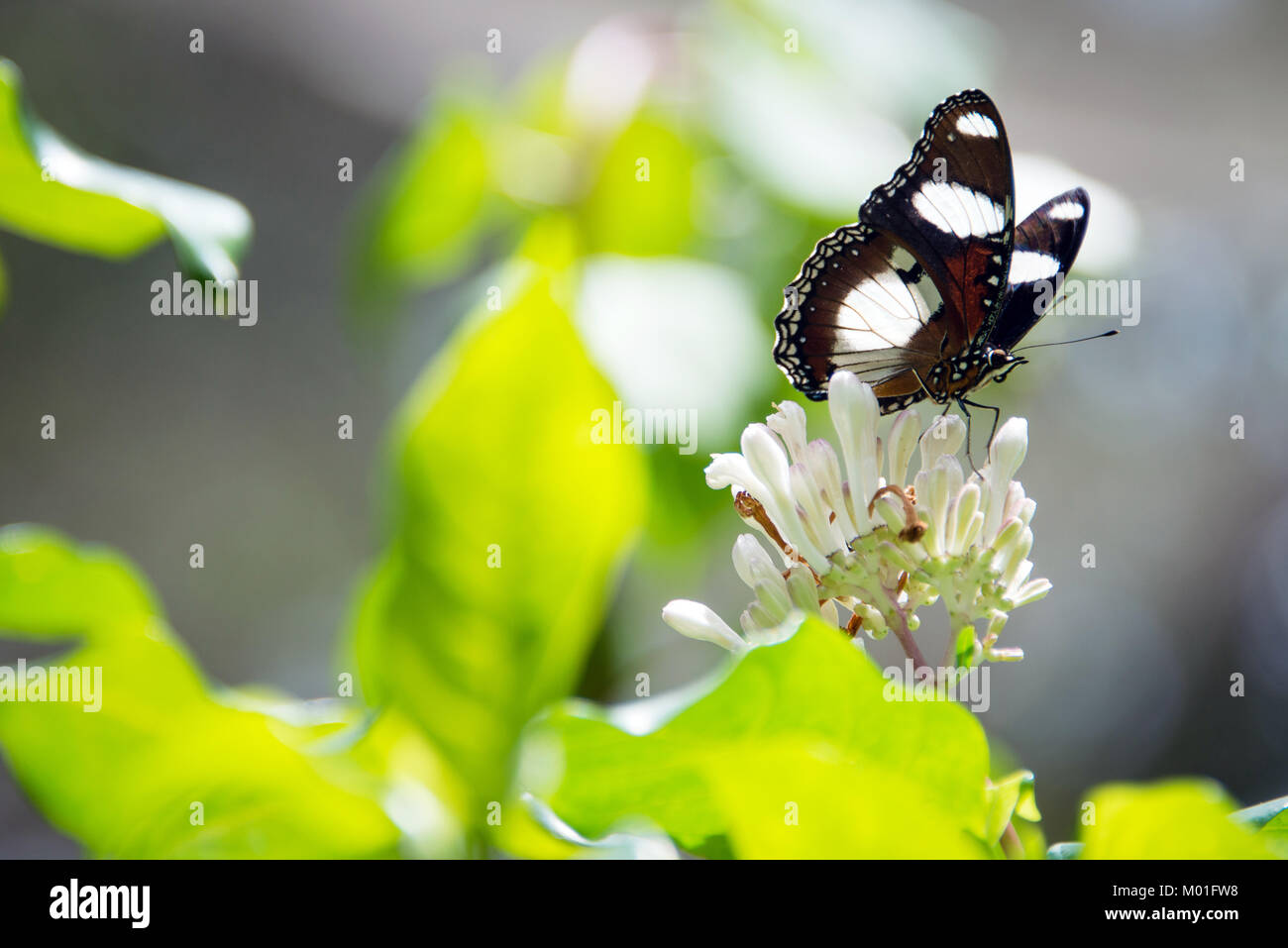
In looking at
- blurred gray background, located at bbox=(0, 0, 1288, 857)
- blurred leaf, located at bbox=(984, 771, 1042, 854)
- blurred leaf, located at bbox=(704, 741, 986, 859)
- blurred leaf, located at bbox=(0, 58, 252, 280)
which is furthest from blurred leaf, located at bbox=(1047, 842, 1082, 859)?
blurred gray background, located at bbox=(0, 0, 1288, 857)

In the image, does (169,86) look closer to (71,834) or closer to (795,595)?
(71,834)

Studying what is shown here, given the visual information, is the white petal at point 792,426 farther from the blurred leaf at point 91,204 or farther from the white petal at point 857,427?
the blurred leaf at point 91,204

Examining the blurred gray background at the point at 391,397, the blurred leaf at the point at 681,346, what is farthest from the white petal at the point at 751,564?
the blurred gray background at the point at 391,397

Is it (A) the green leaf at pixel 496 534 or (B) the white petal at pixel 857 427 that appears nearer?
(B) the white petal at pixel 857 427

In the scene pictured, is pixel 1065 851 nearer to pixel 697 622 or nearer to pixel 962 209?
pixel 697 622

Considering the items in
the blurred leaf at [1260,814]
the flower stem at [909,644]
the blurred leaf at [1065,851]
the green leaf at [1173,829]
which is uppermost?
the flower stem at [909,644]

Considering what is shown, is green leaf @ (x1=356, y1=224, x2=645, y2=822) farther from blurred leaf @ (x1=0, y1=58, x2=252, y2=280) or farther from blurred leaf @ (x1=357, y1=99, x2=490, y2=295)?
blurred leaf @ (x1=357, y1=99, x2=490, y2=295)

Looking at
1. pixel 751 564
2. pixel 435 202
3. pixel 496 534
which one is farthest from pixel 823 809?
pixel 435 202

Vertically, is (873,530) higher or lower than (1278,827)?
higher
